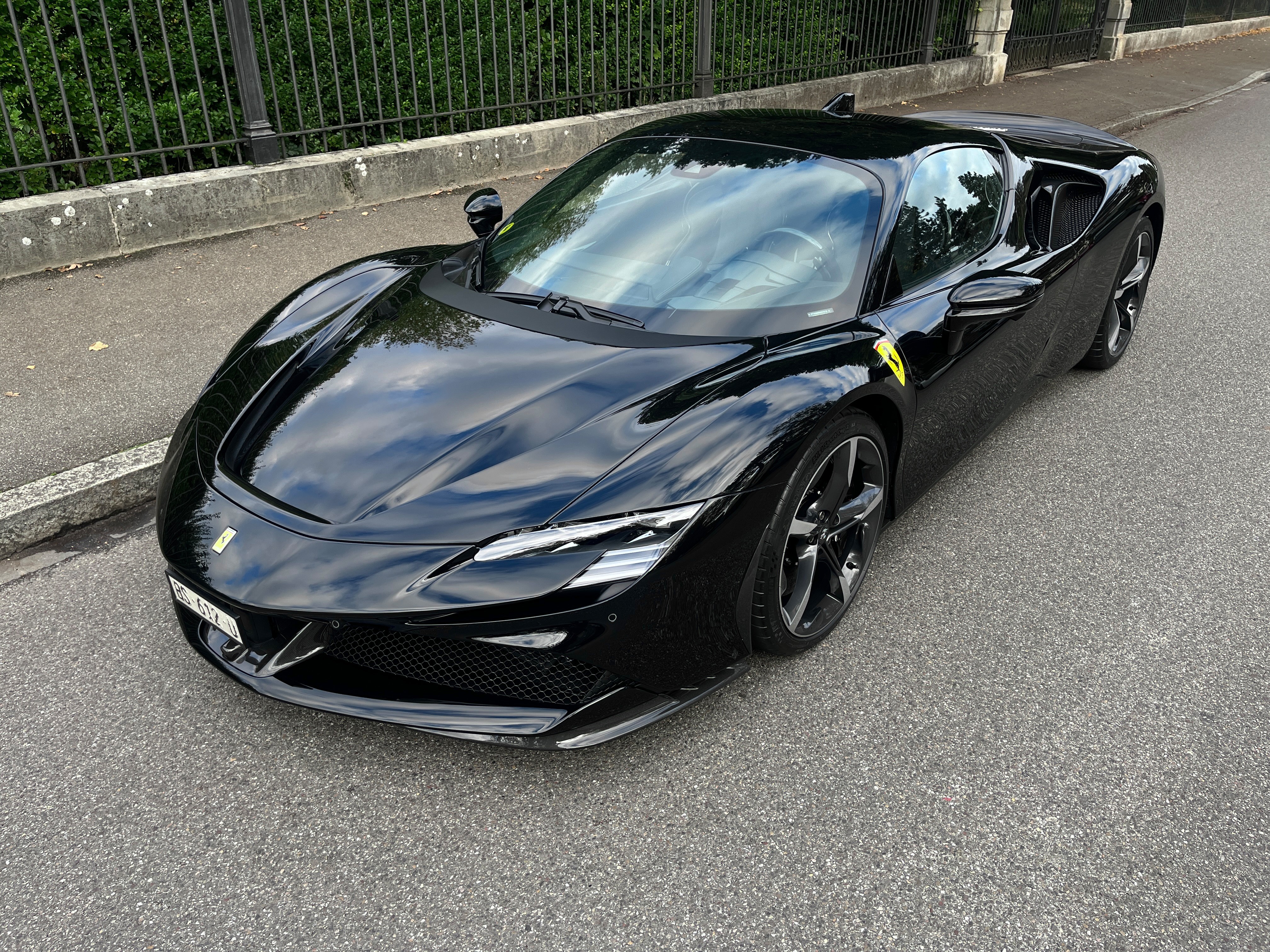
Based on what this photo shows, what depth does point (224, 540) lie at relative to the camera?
238 cm

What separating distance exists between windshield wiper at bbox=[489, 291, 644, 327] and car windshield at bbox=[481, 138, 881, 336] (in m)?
0.02

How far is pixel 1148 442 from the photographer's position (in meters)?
4.17

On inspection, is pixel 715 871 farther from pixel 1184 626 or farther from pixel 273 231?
pixel 273 231

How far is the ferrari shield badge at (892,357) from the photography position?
2.90m

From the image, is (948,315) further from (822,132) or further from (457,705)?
(457,705)

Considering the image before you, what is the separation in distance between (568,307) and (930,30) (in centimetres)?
1022

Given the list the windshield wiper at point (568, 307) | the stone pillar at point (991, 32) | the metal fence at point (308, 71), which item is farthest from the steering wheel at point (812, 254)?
the stone pillar at point (991, 32)

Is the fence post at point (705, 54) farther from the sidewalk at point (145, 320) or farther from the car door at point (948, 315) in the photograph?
the car door at point (948, 315)

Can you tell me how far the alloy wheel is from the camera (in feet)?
9.02

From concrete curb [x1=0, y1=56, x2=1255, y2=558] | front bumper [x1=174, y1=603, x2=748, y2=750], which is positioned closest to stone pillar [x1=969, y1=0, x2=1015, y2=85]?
concrete curb [x1=0, y1=56, x2=1255, y2=558]

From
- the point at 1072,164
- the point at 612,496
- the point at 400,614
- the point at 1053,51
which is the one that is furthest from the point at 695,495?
the point at 1053,51

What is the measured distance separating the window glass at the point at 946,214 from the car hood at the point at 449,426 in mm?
800

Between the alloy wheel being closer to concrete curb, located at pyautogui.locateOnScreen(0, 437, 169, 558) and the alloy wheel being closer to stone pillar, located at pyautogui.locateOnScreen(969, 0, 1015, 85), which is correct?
concrete curb, located at pyautogui.locateOnScreen(0, 437, 169, 558)

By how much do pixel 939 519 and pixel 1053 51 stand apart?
12.8 meters
